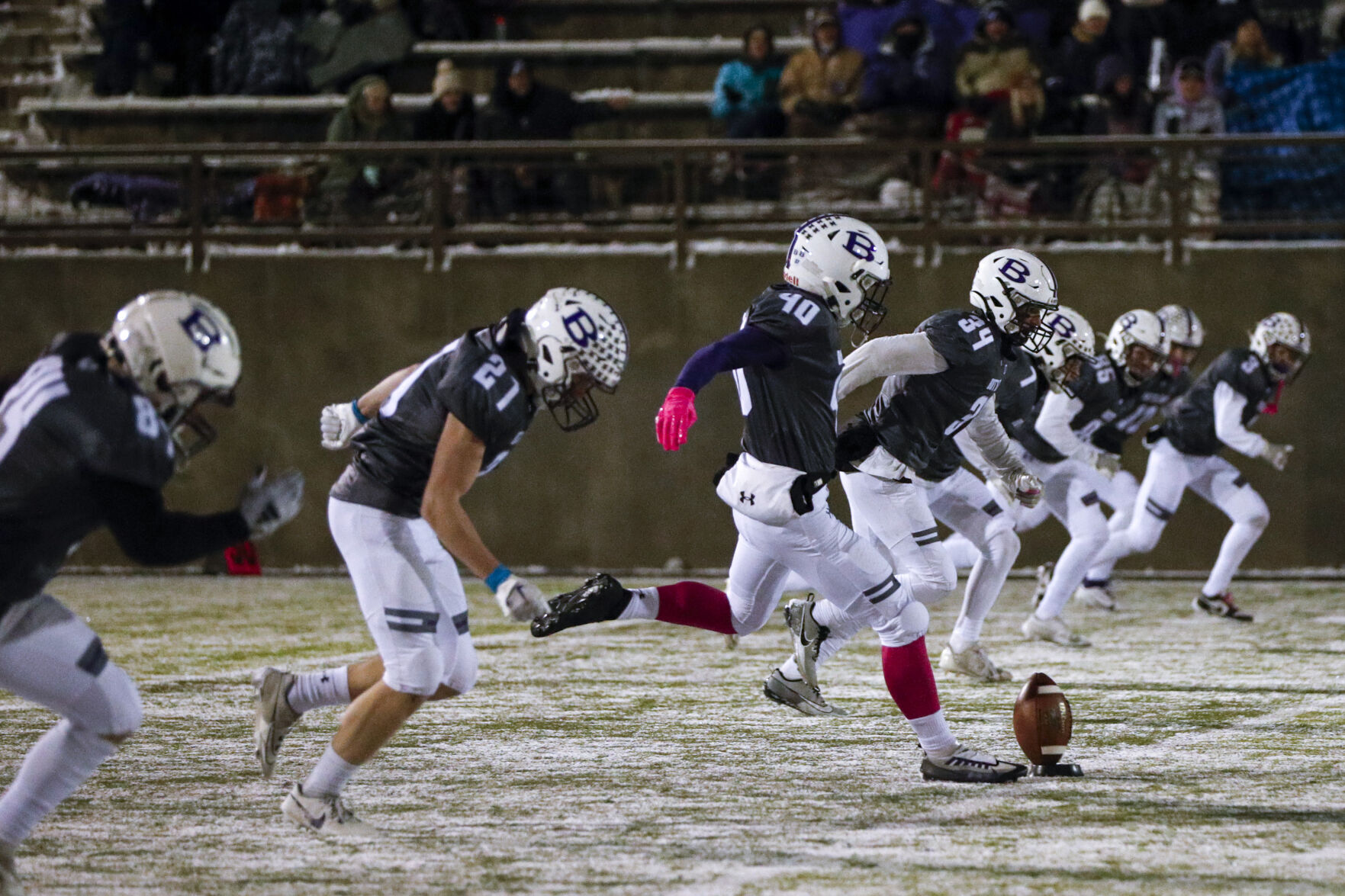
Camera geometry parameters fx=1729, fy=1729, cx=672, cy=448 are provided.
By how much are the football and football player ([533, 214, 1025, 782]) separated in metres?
0.15

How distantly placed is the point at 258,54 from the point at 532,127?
10.8 feet

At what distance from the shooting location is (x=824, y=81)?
47.9ft

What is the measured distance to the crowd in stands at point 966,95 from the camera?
538 inches

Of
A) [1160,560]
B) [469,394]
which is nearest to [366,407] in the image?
[469,394]

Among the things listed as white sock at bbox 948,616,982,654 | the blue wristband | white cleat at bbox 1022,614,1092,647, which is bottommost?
white cleat at bbox 1022,614,1092,647

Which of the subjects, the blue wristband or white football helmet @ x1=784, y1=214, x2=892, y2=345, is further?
white football helmet @ x1=784, y1=214, x2=892, y2=345

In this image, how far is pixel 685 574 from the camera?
46.0 feet

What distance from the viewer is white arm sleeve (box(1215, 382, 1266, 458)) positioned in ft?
36.1

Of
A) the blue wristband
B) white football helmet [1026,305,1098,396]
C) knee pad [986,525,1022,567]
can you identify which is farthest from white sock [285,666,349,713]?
white football helmet [1026,305,1098,396]

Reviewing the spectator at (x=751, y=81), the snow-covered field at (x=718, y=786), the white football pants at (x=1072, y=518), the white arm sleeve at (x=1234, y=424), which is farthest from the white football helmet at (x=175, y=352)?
the spectator at (x=751, y=81)

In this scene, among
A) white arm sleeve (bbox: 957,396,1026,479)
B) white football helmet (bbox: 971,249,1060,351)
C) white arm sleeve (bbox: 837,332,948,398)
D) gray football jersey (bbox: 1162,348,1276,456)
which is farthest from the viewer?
Result: gray football jersey (bbox: 1162,348,1276,456)

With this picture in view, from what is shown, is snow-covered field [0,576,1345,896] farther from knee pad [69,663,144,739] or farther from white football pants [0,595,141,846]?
knee pad [69,663,144,739]

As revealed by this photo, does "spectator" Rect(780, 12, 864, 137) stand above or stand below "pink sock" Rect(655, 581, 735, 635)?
above

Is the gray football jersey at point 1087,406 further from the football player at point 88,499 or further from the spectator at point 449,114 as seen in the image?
the spectator at point 449,114
